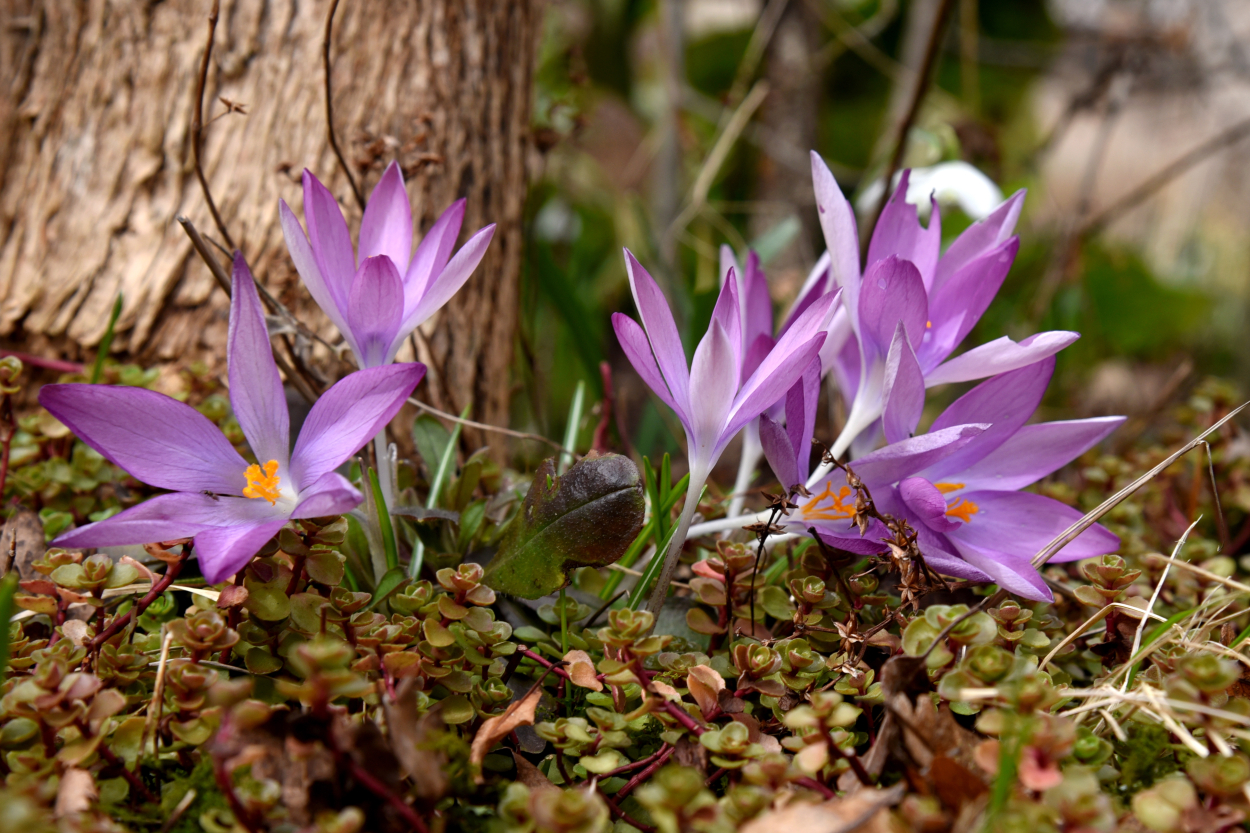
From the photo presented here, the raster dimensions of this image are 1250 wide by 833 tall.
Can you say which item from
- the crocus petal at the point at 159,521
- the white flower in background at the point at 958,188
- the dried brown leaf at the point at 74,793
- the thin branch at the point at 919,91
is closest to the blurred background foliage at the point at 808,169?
the white flower in background at the point at 958,188

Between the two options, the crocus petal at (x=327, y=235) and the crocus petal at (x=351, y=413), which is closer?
the crocus petal at (x=351, y=413)

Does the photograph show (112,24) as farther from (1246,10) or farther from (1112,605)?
(1246,10)

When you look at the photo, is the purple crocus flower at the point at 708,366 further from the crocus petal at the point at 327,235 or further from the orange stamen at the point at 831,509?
the crocus petal at the point at 327,235

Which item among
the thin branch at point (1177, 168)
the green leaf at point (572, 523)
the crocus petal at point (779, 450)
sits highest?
the thin branch at point (1177, 168)

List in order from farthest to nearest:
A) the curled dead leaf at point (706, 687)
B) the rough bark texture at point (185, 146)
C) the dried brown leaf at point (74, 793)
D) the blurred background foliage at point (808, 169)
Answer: the blurred background foliage at point (808, 169)
the rough bark texture at point (185, 146)
the curled dead leaf at point (706, 687)
the dried brown leaf at point (74, 793)

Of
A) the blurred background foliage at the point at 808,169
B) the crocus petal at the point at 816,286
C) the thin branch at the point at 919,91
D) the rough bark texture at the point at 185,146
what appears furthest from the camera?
the blurred background foliage at the point at 808,169

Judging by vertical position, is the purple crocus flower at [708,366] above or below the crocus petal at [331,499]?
above

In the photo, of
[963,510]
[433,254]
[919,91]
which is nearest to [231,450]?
[433,254]

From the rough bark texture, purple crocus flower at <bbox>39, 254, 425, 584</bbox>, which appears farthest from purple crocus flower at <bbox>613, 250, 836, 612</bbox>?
the rough bark texture

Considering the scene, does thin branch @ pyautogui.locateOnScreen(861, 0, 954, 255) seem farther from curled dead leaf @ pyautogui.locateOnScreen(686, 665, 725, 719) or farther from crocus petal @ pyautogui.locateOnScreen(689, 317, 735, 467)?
curled dead leaf @ pyautogui.locateOnScreen(686, 665, 725, 719)
